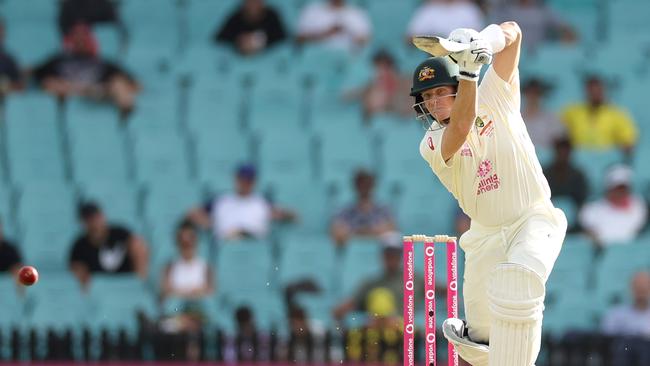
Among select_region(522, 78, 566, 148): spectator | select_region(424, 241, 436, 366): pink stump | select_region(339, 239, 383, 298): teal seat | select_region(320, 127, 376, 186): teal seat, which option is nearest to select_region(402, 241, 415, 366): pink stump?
select_region(424, 241, 436, 366): pink stump

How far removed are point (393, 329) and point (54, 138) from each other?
13.5ft

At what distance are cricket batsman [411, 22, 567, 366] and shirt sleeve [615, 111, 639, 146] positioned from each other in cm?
599

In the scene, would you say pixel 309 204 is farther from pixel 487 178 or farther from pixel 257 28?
pixel 487 178

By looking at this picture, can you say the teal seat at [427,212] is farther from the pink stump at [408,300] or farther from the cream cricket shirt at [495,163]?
the cream cricket shirt at [495,163]

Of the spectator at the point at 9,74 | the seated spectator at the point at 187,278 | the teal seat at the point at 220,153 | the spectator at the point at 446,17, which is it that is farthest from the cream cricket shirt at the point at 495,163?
the spectator at the point at 9,74

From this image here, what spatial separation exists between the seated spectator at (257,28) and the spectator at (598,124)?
104 inches

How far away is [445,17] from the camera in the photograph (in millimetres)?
13828

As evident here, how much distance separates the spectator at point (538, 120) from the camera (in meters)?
13.1

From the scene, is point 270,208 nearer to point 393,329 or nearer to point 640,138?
point 393,329

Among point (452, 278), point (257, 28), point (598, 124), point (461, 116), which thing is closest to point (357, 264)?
point (598, 124)

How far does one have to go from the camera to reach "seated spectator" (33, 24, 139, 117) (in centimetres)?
1388

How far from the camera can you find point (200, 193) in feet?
42.7

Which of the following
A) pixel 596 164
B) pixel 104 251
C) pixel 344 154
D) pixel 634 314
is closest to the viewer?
pixel 634 314

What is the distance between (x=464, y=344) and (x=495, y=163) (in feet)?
2.68
